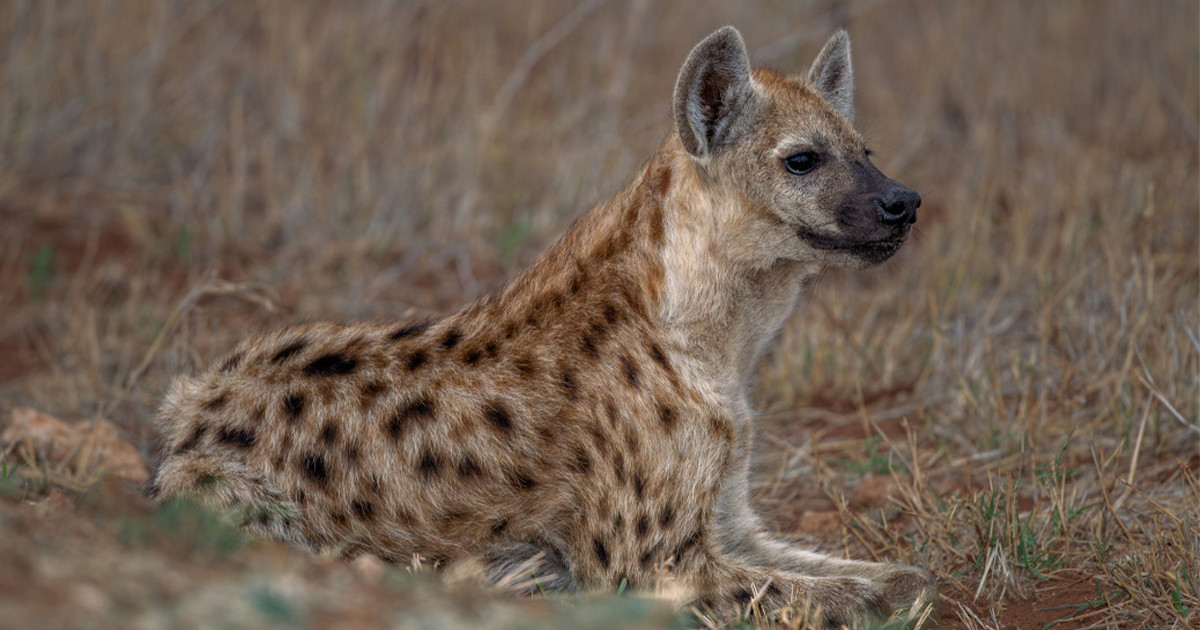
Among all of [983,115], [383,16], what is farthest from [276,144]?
[983,115]

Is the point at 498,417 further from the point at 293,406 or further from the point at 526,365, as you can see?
the point at 293,406

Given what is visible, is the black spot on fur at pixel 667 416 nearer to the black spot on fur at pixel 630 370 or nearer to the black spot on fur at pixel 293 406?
the black spot on fur at pixel 630 370

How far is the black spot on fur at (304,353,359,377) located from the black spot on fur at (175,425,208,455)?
27cm

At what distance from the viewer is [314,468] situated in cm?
297

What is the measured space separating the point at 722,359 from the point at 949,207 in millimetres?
3486

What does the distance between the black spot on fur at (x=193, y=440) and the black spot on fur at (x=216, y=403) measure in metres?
0.05

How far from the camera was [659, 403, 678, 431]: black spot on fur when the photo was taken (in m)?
3.10

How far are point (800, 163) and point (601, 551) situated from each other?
3.48 feet

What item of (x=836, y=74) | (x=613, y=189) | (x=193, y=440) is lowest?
(x=613, y=189)

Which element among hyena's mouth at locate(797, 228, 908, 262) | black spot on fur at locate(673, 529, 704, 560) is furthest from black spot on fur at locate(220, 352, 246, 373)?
hyena's mouth at locate(797, 228, 908, 262)

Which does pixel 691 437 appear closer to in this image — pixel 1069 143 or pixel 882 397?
pixel 882 397

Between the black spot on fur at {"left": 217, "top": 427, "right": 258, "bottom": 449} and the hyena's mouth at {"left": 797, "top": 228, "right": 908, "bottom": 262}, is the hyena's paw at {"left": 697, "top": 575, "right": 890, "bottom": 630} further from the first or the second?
the black spot on fur at {"left": 217, "top": 427, "right": 258, "bottom": 449}

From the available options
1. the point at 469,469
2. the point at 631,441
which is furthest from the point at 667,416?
the point at 469,469

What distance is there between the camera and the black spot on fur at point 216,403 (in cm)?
306
